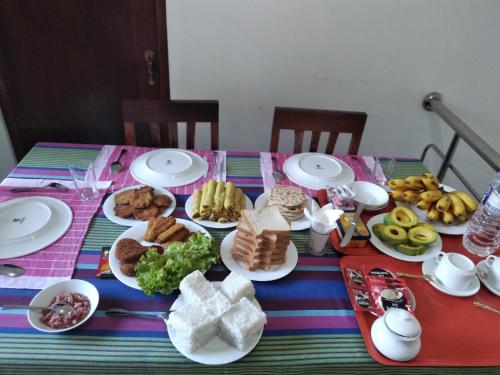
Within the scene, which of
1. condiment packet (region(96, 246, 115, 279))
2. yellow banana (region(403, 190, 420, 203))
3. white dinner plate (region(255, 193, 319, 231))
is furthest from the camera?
yellow banana (region(403, 190, 420, 203))

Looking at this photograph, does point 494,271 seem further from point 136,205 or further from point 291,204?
point 136,205

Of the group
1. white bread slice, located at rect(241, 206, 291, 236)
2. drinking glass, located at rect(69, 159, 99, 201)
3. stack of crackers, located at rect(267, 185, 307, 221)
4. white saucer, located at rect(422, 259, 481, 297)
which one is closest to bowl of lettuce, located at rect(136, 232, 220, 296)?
white bread slice, located at rect(241, 206, 291, 236)

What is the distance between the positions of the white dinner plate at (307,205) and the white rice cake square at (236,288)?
35cm

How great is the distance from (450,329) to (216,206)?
75 cm

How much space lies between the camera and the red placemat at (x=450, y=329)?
2.79 feet

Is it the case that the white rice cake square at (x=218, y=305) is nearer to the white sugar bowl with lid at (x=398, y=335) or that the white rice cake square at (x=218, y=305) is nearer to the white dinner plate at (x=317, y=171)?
the white sugar bowl with lid at (x=398, y=335)

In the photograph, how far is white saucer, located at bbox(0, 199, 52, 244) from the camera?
108 cm

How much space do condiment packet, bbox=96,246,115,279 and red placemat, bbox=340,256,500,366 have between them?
2.21ft

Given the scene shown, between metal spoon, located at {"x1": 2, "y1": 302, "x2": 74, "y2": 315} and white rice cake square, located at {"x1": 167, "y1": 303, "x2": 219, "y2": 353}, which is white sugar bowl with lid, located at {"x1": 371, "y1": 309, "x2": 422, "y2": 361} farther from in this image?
metal spoon, located at {"x1": 2, "y1": 302, "x2": 74, "y2": 315}

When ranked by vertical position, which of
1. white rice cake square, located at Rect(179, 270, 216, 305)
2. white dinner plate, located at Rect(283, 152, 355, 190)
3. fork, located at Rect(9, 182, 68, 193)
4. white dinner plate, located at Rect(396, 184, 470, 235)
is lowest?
fork, located at Rect(9, 182, 68, 193)

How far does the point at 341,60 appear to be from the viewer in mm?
2057

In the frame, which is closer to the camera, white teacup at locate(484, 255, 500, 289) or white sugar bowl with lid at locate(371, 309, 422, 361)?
white sugar bowl with lid at locate(371, 309, 422, 361)

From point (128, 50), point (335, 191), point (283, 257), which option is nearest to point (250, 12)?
point (128, 50)

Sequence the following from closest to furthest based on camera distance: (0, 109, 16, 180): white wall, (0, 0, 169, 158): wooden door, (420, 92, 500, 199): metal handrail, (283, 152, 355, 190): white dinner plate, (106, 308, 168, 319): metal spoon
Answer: (106, 308, 168, 319): metal spoon → (283, 152, 355, 190): white dinner plate → (420, 92, 500, 199): metal handrail → (0, 0, 169, 158): wooden door → (0, 109, 16, 180): white wall
